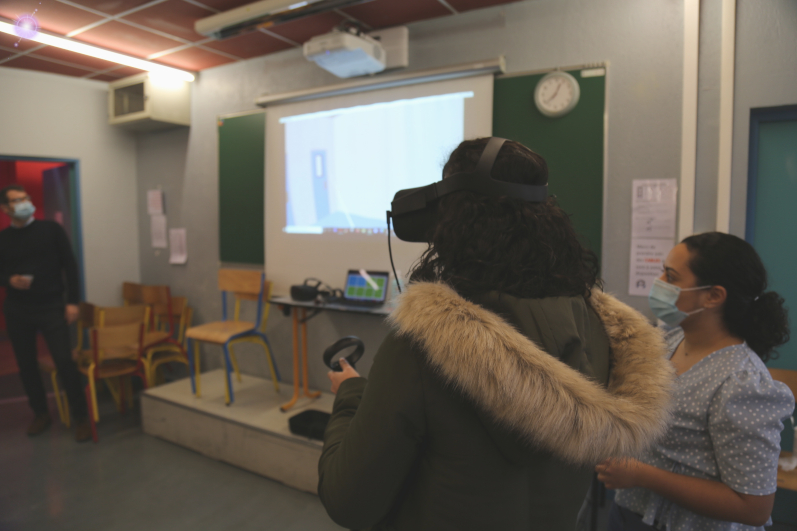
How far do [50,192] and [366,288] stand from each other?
379 cm

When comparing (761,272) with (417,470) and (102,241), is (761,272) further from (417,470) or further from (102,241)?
(102,241)

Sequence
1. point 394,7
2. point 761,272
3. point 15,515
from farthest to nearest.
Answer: point 394,7 → point 15,515 → point 761,272

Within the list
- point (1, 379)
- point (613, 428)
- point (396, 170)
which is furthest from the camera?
point (1, 379)

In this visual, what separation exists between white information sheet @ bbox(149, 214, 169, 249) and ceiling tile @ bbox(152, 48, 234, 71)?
1.37 m

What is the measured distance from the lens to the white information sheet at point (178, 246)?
421cm

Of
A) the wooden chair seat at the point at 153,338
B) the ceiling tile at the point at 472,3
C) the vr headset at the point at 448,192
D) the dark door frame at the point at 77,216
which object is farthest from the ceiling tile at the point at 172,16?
the vr headset at the point at 448,192

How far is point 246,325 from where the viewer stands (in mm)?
3338

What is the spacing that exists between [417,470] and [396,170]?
7.82 ft

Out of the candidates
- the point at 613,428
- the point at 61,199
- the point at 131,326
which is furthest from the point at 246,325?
the point at 613,428

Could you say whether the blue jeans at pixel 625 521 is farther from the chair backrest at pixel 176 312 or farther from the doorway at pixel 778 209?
the chair backrest at pixel 176 312

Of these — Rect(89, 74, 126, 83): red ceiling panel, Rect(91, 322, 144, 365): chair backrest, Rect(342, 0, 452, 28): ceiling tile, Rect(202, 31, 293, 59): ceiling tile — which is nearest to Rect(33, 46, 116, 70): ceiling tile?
Rect(89, 74, 126, 83): red ceiling panel

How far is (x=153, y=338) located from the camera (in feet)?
12.2

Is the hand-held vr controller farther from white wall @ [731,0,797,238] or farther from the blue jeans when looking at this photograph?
white wall @ [731,0,797,238]

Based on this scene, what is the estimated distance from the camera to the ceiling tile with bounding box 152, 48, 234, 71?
3.54 metres
